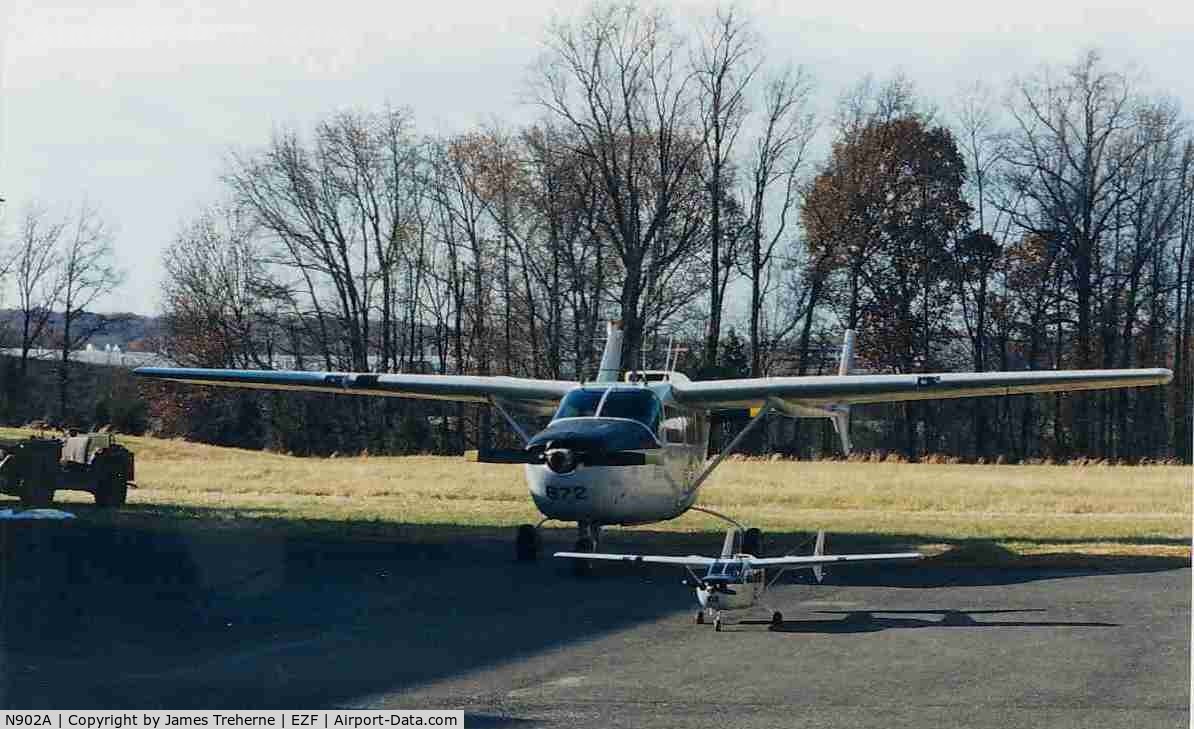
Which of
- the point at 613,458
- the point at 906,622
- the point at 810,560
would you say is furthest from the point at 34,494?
the point at 906,622

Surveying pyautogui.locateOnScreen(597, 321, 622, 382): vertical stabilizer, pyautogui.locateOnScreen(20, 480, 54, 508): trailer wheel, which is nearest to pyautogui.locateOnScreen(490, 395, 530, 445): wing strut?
pyautogui.locateOnScreen(597, 321, 622, 382): vertical stabilizer

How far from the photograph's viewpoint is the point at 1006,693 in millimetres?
11383

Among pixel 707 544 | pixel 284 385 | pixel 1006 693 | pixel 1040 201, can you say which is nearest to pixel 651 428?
pixel 707 544

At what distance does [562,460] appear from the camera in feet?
63.0

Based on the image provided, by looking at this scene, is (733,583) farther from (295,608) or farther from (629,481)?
(629,481)

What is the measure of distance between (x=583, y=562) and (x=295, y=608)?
419cm

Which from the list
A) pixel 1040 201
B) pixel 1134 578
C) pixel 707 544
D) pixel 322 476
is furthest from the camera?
pixel 1040 201

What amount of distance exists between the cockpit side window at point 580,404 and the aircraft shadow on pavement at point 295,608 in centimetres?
198

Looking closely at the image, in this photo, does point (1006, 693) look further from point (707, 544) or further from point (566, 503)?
point (707, 544)

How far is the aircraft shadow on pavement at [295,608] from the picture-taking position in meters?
12.1

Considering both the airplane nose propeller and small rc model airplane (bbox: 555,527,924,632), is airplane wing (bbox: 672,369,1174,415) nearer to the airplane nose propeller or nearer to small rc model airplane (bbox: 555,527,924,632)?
the airplane nose propeller

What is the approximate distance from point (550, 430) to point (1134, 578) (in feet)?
23.5

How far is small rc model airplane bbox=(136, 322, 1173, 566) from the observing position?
64.2 ft

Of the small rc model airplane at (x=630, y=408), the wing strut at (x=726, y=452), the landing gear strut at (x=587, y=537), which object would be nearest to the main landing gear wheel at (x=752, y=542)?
the small rc model airplane at (x=630, y=408)
